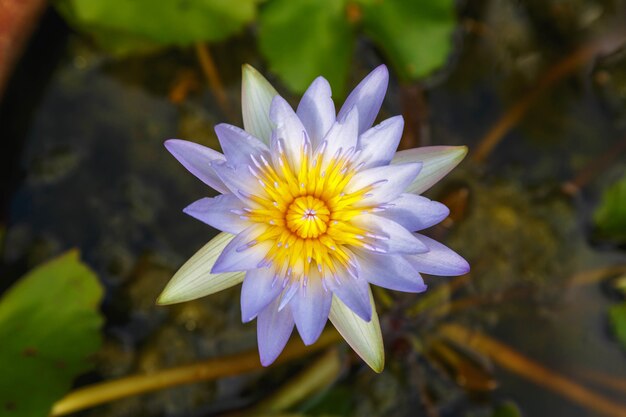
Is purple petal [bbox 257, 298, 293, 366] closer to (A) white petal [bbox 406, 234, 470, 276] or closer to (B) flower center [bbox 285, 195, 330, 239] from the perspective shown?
(B) flower center [bbox 285, 195, 330, 239]

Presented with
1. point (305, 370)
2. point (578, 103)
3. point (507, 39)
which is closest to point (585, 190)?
point (578, 103)

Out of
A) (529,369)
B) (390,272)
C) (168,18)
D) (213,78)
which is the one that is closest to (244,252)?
(390,272)

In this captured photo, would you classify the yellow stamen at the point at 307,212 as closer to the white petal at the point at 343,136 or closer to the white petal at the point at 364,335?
the white petal at the point at 343,136

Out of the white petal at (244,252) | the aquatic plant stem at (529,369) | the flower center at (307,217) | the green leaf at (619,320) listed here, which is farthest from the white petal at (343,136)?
the green leaf at (619,320)

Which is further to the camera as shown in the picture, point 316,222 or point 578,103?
point 578,103

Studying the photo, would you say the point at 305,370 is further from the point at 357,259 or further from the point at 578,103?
the point at 578,103

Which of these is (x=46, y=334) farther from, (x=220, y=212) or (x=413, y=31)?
(x=413, y=31)
